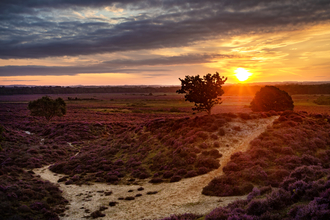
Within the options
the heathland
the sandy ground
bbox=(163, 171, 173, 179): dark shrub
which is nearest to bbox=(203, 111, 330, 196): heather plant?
the heathland

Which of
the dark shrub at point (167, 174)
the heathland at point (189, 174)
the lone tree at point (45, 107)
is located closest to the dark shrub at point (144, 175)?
the heathland at point (189, 174)

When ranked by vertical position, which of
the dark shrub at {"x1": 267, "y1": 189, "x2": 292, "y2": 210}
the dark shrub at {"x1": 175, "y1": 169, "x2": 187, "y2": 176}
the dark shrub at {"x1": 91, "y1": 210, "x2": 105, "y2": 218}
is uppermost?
the dark shrub at {"x1": 267, "y1": 189, "x2": 292, "y2": 210}

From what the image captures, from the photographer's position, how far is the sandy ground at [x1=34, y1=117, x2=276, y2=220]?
17125mm

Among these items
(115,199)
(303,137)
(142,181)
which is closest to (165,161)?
(142,181)

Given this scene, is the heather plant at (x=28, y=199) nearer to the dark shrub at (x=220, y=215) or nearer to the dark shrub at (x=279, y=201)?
the dark shrub at (x=220, y=215)

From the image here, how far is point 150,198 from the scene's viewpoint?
20.2m

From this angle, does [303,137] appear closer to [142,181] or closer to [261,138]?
[261,138]

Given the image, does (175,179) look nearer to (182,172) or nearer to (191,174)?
(182,172)

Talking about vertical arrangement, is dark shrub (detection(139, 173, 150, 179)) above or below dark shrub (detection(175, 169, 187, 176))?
below

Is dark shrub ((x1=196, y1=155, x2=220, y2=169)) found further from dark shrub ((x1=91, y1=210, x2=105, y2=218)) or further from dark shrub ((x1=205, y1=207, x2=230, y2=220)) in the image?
dark shrub ((x1=91, y1=210, x2=105, y2=218))

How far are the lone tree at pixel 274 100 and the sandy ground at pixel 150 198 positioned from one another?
85.3 ft

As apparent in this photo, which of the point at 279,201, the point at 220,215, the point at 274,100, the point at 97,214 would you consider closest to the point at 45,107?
the point at 97,214

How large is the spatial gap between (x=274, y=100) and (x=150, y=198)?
42.0m

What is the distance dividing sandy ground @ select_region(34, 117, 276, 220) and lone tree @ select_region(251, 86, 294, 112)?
2599cm
